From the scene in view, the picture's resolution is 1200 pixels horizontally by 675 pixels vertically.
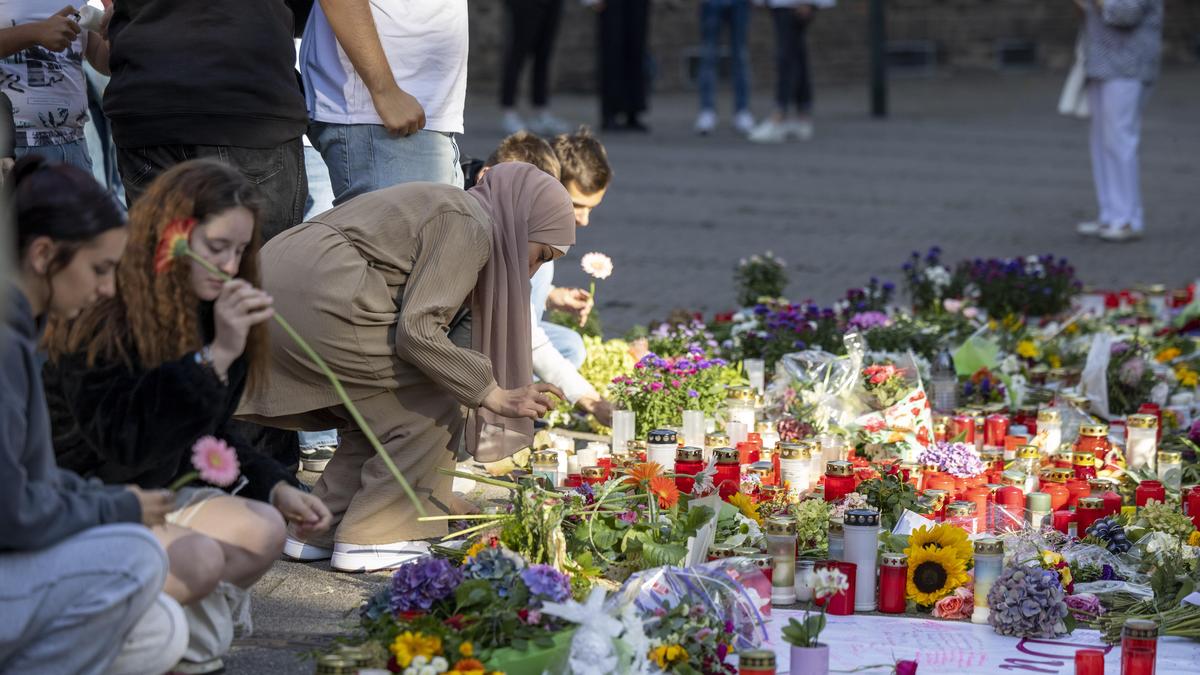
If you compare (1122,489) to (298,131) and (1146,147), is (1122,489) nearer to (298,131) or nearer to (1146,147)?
(298,131)

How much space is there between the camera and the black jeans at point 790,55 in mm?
12102

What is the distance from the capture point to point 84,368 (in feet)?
10.1

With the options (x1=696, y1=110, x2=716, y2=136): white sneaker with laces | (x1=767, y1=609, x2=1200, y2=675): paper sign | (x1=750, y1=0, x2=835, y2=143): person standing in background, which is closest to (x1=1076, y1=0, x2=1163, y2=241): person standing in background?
(x1=750, y1=0, x2=835, y2=143): person standing in background

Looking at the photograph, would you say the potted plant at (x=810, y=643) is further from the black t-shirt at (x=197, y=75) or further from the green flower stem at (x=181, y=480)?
the black t-shirt at (x=197, y=75)

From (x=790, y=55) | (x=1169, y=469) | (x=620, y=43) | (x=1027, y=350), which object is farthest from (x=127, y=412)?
(x=790, y=55)

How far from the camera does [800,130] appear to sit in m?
13.0

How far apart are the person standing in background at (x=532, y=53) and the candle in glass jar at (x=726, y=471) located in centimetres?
785

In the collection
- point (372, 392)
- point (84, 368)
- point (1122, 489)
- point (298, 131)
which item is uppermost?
point (298, 131)

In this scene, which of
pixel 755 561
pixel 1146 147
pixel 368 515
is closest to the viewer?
pixel 755 561

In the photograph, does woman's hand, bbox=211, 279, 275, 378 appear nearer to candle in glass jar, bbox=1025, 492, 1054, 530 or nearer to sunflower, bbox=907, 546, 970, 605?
sunflower, bbox=907, 546, 970, 605

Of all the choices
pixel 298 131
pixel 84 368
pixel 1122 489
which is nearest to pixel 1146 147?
pixel 1122 489

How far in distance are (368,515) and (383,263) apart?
0.60 meters

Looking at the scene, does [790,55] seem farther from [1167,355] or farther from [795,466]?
[795,466]

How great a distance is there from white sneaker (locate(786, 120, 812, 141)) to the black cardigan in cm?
1027
